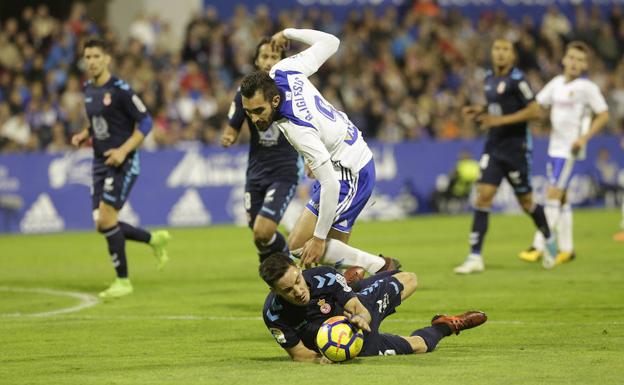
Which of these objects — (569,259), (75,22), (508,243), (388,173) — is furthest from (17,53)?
Answer: (569,259)

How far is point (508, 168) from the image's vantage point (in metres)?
15.3

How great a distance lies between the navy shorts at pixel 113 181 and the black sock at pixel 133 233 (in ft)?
1.83

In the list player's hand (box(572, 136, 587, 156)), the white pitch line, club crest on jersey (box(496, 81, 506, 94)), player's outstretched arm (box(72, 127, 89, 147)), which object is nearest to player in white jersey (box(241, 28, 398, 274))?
the white pitch line

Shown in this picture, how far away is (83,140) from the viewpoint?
13453mm

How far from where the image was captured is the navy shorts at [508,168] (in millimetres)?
15312

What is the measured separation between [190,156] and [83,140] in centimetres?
1086

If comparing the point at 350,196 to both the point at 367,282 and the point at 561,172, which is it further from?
the point at 561,172

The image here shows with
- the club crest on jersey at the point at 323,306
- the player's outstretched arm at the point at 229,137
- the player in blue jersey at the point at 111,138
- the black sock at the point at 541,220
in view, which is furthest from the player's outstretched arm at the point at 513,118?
the club crest on jersey at the point at 323,306

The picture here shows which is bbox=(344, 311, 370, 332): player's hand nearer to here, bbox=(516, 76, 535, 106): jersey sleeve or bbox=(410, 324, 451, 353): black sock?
bbox=(410, 324, 451, 353): black sock

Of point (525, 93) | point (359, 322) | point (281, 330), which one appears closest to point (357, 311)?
point (359, 322)

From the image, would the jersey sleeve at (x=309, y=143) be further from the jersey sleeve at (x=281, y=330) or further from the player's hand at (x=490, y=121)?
the player's hand at (x=490, y=121)

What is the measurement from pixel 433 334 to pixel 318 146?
170cm

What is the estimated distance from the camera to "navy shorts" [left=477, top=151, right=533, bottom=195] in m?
15.3

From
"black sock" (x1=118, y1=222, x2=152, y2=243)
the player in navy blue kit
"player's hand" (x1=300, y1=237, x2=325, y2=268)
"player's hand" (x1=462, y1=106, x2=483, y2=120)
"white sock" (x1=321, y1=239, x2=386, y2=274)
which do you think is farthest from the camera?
"player's hand" (x1=462, y1=106, x2=483, y2=120)
